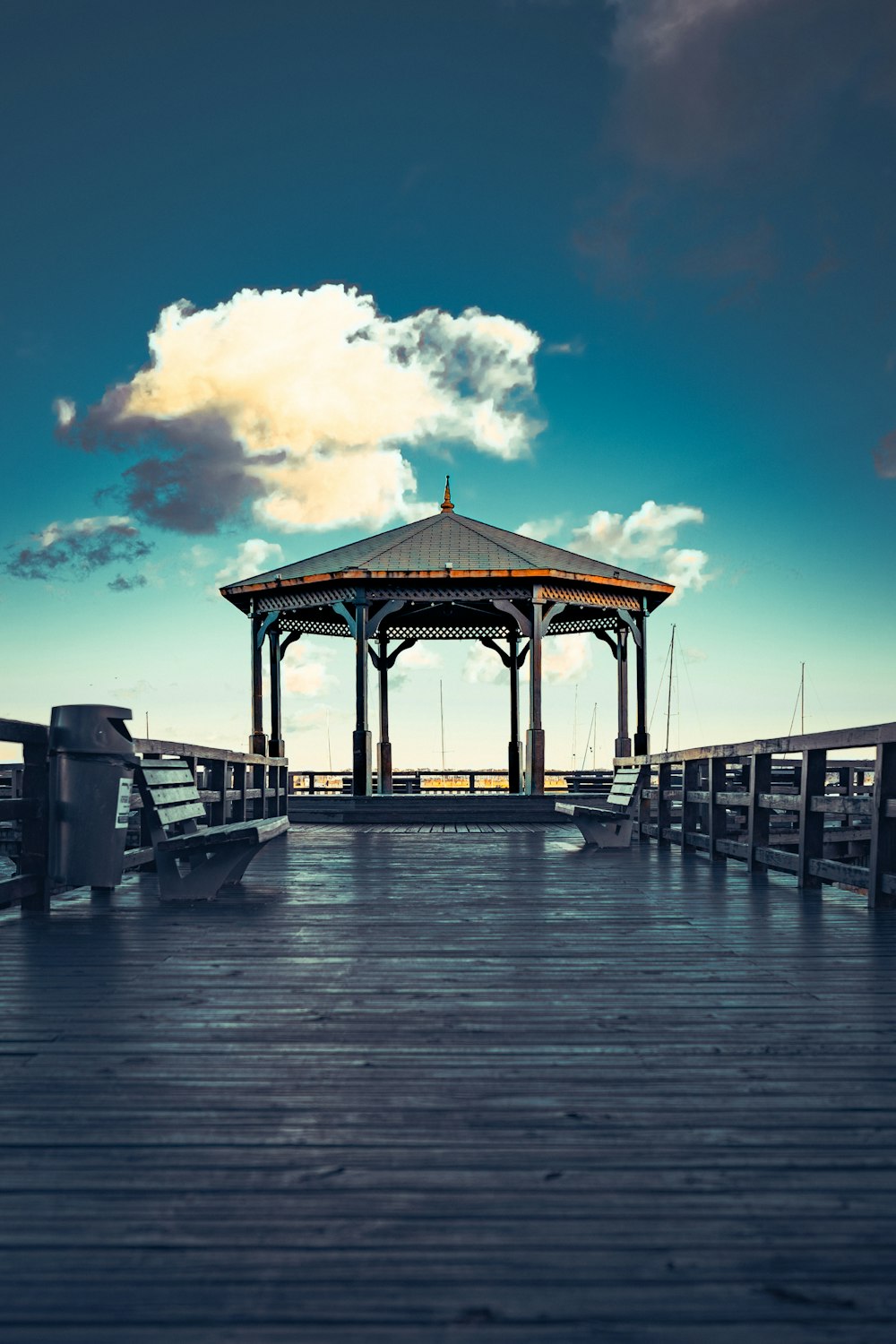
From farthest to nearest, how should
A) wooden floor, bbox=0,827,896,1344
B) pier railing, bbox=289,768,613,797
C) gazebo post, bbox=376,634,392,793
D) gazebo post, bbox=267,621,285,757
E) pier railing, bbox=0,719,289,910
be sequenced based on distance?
pier railing, bbox=289,768,613,797, gazebo post, bbox=376,634,392,793, gazebo post, bbox=267,621,285,757, pier railing, bbox=0,719,289,910, wooden floor, bbox=0,827,896,1344

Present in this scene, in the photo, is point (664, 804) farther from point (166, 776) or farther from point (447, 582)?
point (447, 582)

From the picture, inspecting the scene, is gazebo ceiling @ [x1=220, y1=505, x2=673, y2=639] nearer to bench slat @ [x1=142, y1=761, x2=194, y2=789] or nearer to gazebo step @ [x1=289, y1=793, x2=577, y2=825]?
gazebo step @ [x1=289, y1=793, x2=577, y2=825]

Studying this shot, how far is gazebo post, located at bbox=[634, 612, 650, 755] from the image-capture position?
58.5ft

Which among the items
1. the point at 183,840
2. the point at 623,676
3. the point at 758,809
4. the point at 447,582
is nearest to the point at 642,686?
the point at 623,676

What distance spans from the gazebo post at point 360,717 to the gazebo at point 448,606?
2 centimetres

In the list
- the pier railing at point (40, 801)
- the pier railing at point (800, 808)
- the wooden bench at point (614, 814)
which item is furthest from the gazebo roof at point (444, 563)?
the wooden bench at point (614, 814)

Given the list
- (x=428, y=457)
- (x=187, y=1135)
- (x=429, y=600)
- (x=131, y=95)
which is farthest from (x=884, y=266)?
(x=187, y=1135)

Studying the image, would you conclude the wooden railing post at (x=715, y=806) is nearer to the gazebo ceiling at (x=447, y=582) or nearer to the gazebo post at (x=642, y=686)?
the gazebo ceiling at (x=447, y=582)

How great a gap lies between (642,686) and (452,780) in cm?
657

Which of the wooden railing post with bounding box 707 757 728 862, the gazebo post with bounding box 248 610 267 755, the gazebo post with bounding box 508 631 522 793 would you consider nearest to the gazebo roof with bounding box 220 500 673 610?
the gazebo post with bounding box 248 610 267 755

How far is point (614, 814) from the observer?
9.41m

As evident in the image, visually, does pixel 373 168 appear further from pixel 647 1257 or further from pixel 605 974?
pixel 647 1257

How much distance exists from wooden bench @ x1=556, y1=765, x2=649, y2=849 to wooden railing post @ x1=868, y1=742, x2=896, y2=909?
12.0 feet

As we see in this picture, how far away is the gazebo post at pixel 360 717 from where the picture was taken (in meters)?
16.6
